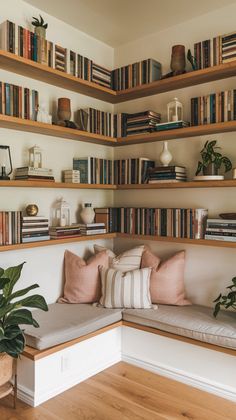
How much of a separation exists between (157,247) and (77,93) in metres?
1.58

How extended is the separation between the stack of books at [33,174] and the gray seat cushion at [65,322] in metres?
1.02

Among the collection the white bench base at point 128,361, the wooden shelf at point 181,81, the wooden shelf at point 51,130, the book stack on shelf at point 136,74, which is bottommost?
the white bench base at point 128,361

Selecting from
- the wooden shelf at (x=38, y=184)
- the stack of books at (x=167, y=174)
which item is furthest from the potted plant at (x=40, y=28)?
the stack of books at (x=167, y=174)

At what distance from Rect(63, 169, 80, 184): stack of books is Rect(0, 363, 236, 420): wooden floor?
61.0 inches

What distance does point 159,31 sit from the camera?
3174 millimetres

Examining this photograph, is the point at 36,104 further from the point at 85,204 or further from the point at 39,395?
the point at 39,395

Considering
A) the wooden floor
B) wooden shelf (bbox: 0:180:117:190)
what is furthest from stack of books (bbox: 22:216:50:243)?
the wooden floor

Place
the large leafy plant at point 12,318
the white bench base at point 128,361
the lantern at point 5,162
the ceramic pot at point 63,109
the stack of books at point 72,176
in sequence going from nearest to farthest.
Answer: the large leafy plant at point 12,318
the white bench base at point 128,361
the lantern at point 5,162
the ceramic pot at point 63,109
the stack of books at point 72,176

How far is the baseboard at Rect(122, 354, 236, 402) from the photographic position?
2.33 metres

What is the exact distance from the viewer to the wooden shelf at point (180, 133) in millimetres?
2635

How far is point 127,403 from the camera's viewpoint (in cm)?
223

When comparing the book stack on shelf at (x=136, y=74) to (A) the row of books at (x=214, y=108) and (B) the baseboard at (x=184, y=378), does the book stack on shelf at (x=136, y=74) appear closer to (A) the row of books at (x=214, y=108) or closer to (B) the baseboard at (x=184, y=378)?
(A) the row of books at (x=214, y=108)

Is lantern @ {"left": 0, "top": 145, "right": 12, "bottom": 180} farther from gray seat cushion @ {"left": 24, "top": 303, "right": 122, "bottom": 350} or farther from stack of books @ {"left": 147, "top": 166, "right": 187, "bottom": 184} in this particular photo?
stack of books @ {"left": 147, "top": 166, "right": 187, "bottom": 184}

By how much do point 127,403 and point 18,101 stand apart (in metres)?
2.18
